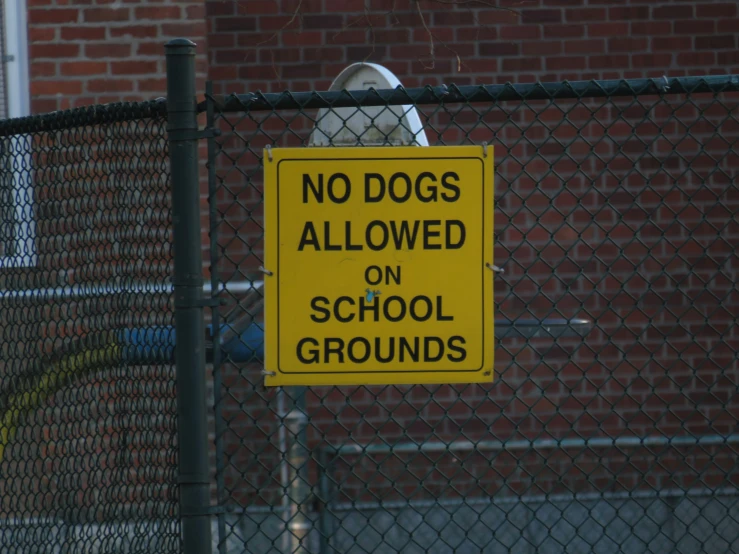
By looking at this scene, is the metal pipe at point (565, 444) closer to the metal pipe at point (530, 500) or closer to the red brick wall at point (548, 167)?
the metal pipe at point (530, 500)

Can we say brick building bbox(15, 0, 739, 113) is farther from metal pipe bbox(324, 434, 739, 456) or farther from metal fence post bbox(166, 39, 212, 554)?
metal fence post bbox(166, 39, 212, 554)

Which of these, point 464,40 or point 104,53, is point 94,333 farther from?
point 464,40

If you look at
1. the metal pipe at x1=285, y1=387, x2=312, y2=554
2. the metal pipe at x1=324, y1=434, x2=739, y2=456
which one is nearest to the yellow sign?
the metal pipe at x1=324, y1=434, x2=739, y2=456

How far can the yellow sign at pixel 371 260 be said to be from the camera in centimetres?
260

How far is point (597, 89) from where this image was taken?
2.76 meters

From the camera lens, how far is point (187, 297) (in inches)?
104

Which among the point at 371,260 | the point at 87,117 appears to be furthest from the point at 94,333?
the point at 371,260

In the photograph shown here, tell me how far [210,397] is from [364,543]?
1.11 m

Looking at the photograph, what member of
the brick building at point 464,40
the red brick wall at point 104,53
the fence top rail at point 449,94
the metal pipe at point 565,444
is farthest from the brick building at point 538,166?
the fence top rail at point 449,94

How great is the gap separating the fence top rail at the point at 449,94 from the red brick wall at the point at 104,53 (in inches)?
101

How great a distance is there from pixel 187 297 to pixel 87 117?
0.63 m

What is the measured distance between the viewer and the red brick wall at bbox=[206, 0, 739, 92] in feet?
19.0

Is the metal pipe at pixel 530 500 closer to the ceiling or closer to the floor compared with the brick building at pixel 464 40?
closer to the floor

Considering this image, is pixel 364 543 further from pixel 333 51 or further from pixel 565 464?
pixel 333 51
